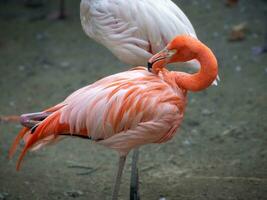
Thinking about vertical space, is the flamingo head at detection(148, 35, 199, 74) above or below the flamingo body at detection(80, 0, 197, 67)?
above

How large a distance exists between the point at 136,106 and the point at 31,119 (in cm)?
70

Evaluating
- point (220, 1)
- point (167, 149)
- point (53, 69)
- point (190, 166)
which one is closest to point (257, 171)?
point (190, 166)

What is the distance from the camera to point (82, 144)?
191 inches

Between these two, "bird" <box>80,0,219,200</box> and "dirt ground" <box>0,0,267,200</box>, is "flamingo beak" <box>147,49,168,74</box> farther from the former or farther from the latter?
"dirt ground" <box>0,0,267,200</box>

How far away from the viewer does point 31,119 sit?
3.48 meters

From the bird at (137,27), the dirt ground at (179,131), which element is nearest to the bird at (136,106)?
the bird at (137,27)

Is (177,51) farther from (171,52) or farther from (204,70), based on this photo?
(204,70)

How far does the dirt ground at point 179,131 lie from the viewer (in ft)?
13.5

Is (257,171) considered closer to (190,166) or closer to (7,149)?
(190,166)

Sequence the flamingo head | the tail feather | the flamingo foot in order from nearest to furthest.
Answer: the flamingo head → the tail feather → the flamingo foot

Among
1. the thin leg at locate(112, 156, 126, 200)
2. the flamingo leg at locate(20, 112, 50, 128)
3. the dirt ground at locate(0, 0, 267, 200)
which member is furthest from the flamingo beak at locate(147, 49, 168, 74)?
the dirt ground at locate(0, 0, 267, 200)

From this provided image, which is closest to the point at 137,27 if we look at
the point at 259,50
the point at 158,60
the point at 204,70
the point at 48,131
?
the point at 158,60

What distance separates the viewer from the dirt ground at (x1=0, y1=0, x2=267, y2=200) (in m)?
4.10

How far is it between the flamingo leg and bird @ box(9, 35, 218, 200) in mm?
41
